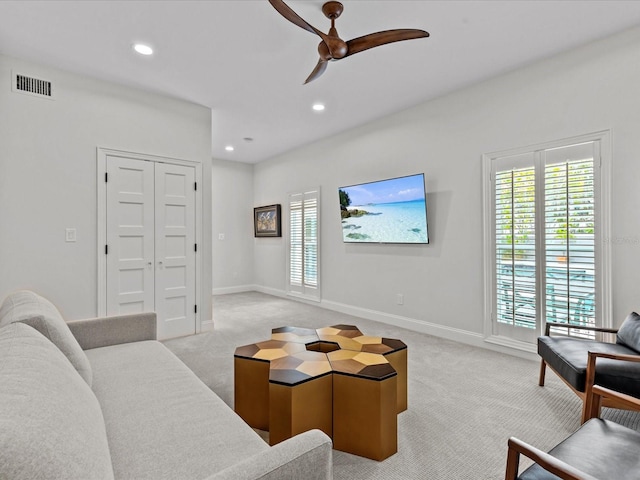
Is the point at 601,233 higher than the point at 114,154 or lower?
lower

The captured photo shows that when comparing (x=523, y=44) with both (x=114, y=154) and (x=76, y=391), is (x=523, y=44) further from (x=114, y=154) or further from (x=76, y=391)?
(x=114, y=154)

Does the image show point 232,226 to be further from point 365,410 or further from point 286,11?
point 365,410

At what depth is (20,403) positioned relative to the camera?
0.81 meters

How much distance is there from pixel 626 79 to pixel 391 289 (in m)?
3.12

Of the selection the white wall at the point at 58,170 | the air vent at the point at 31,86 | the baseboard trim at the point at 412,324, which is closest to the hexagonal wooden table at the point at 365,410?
the baseboard trim at the point at 412,324

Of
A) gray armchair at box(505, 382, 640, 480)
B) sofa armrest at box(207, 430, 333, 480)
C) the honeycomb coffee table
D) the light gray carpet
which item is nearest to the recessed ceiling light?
the honeycomb coffee table

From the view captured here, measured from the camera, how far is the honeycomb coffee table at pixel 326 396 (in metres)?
1.82

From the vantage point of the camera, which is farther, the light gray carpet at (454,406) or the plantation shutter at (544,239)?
the plantation shutter at (544,239)

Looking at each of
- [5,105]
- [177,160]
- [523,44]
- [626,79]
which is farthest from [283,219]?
[626,79]

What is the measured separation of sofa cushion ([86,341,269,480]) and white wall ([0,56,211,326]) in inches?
76.8

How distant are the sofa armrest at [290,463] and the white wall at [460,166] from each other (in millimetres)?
3017

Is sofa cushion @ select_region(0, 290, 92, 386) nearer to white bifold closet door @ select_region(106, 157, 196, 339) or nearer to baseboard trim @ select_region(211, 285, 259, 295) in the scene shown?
A: white bifold closet door @ select_region(106, 157, 196, 339)

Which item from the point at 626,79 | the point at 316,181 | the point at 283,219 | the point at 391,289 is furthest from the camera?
the point at 283,219

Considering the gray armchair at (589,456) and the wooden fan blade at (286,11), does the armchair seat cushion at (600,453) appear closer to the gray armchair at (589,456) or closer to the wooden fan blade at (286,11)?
the gray armchair at (589,456)
